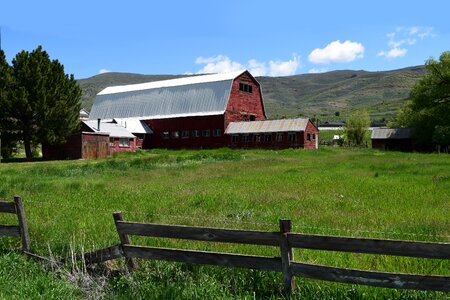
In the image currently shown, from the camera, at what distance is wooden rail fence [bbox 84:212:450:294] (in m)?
5.68

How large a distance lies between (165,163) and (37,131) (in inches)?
818

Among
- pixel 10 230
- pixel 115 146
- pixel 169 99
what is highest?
pixel 169 99

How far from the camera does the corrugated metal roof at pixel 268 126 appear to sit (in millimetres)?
56969

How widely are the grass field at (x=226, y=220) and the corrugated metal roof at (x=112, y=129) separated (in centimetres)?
3352

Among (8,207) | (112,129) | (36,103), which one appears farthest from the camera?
(112,129)

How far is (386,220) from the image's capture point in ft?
36.3

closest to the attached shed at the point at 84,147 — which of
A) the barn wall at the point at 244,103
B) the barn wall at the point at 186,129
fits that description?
the barn wall at the point at 186,129

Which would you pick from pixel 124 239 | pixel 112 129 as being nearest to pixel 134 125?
pixel 112 129

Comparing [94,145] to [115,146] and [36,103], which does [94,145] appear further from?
[36,103]

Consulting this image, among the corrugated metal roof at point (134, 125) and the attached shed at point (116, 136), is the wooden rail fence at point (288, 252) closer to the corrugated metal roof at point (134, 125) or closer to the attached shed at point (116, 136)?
the attached shed at point (116, 136)

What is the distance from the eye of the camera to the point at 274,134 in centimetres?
5847

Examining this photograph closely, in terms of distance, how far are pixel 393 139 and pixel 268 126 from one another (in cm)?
2177

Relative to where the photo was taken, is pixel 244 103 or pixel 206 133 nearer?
pixel 206 133

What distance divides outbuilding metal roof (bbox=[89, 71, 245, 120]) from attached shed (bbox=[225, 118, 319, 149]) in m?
3.87
